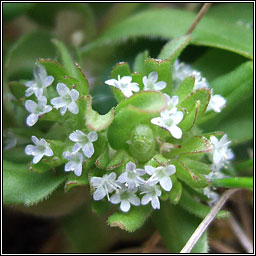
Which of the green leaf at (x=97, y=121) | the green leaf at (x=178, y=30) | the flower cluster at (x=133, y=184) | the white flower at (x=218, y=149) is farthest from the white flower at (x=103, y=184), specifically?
the green leaf at (x=178, y=30)

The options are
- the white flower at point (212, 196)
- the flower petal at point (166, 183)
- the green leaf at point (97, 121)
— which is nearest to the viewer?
the green leaf at point (97, 121)

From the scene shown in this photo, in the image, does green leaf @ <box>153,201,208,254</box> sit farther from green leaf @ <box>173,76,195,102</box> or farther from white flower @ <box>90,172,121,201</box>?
green leaf @ <box>173,76,195,102</box>

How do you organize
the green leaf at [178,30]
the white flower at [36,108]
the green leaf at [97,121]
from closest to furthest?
the green leaf at [97,121]
the white flower at [36,108]
the green leaf at [178,30]

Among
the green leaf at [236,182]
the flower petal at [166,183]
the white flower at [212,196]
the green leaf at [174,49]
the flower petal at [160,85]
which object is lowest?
the white flower at [212,196]

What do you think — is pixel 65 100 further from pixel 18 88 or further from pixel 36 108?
pixel 18 88

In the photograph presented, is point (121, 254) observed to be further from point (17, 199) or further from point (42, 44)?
point (42, 44)

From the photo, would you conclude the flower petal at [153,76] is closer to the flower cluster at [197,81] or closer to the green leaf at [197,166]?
the flower cluster at [197,81]

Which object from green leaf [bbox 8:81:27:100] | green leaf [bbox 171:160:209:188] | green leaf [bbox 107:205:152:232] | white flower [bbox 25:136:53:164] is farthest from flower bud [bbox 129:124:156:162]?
green leaf [bbox 8:81:27:100]

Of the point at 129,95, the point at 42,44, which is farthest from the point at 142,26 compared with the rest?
the point at 129,95
